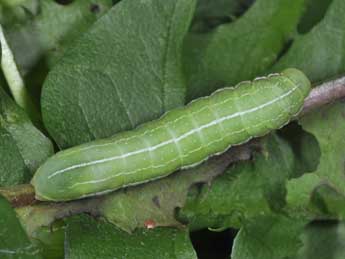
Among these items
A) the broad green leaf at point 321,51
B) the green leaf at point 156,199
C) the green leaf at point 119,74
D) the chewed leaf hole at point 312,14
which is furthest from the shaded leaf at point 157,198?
the chewed leaf hole at point 312,14

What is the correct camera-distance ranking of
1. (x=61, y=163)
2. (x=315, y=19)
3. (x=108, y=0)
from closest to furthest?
1. (x=61, y=163)
2. (x=108, y=0)
3. (x=315, y=19)

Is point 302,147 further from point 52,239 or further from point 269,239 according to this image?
point 52,239

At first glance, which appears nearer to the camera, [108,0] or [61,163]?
[61,163]

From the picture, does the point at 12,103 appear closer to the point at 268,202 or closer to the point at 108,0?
the point at 108,0

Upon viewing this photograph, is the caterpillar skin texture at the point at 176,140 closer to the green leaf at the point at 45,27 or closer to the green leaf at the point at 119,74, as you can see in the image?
the green leaf at the point at 119,74

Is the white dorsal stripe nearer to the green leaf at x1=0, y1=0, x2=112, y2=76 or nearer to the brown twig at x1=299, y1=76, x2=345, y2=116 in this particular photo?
the brown twig at x1=299, y1=76, x2=345, y2=116

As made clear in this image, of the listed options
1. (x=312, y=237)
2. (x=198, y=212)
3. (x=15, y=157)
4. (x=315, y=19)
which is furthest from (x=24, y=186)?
(x=315, y=19)
